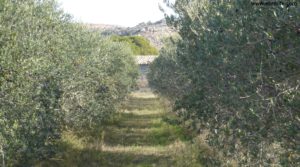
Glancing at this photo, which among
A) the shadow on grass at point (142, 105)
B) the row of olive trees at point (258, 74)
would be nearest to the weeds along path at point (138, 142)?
the row of olive trees at point (258, 74)

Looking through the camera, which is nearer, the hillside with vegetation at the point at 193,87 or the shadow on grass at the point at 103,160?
the hillside with vegetation at the point at 193,87

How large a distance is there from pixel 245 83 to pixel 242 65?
0.44 m

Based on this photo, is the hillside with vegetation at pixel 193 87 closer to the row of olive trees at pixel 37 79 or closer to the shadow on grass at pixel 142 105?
the row of olive trees at pixel 37 79

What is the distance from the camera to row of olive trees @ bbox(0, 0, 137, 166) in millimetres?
12898

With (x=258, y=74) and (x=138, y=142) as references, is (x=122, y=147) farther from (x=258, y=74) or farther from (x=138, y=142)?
(x=258, y=74)

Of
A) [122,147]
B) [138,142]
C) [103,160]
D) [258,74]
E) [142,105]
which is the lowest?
[142,105]

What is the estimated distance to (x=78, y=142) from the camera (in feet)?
81.5

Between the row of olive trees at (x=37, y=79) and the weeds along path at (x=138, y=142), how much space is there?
286 centimetres

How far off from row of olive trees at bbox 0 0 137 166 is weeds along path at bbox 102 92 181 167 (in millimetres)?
2855

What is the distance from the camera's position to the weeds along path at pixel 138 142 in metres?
22.1

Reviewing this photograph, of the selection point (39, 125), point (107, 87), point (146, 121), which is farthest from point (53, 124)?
point (146, 121)

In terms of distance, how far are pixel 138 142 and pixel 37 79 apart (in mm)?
14376

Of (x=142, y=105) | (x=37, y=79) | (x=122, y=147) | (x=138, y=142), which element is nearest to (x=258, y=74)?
(x=37, y=79)

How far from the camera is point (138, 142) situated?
28.2 metres
